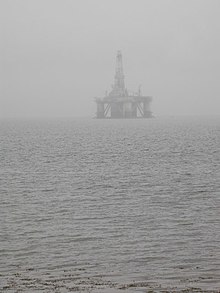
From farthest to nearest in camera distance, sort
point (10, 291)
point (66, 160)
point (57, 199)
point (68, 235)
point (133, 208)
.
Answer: point (66, 160) → point (57, 199) → point (133, 208) → point (68, 235) → point (10, 291)

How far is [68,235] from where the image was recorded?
75.3 feet

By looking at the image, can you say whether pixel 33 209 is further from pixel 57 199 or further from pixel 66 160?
pixel 66 160

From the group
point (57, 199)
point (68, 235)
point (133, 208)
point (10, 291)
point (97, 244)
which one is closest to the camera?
point (10, 291)

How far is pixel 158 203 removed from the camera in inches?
1181

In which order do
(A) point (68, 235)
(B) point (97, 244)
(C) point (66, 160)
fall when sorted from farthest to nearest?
(C) point (66, 160) < (A) point (68, 235) < (B) point (97, 244)

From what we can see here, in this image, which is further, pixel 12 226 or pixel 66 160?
pixel 66 160

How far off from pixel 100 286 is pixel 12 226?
380 inches

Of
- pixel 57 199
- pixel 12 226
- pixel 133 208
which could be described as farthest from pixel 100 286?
pixel 57 199

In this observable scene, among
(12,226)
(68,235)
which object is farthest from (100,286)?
(12,226)

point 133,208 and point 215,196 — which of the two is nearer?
point 133,208

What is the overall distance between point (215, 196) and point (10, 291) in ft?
63.2

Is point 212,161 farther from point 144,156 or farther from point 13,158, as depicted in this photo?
point 13,158

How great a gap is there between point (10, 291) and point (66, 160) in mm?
42915

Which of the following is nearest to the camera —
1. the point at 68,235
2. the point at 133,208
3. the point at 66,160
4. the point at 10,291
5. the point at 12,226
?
the point at 10,291
